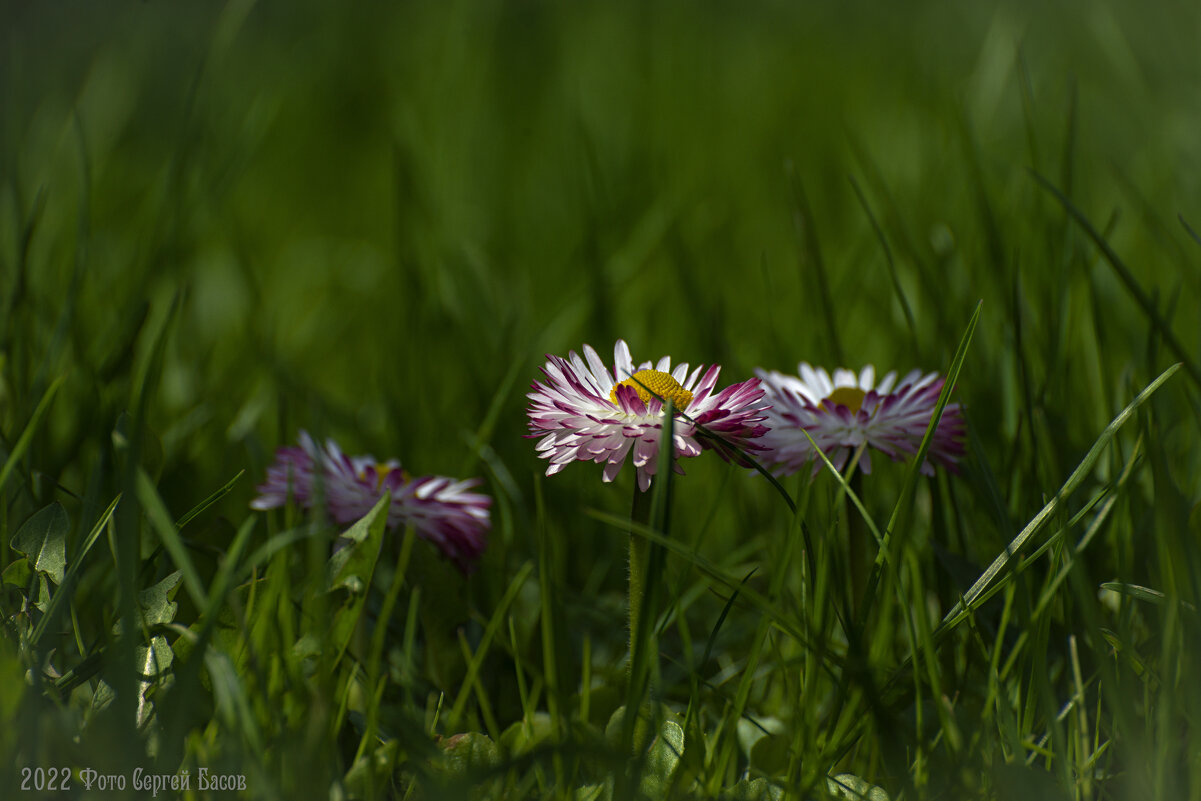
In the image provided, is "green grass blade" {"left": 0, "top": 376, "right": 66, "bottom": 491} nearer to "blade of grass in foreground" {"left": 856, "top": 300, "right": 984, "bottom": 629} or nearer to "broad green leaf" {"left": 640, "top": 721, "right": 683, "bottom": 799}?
"broad green leaf" {"left": 640, "top": 721, "right": 683, "bottom": 799}

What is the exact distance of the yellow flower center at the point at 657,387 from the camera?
817 millimetres

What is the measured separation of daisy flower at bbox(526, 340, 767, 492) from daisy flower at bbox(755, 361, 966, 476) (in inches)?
5.5

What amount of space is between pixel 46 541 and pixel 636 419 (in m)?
0.52

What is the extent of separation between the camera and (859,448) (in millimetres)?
901

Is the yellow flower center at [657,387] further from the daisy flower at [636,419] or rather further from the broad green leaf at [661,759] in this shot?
the broad green leaf at [661,759]

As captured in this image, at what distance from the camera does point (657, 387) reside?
82 cm

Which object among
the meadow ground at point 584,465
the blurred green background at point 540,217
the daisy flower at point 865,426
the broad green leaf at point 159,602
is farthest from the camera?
the blurred green background at point 540,217

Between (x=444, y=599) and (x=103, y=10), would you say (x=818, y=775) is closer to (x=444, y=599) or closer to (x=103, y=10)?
(x=444, y=599)

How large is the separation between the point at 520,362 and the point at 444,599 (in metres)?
0.33

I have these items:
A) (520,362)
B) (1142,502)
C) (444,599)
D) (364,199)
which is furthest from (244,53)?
(1142,502)

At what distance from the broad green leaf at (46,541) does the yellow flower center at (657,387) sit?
490mm

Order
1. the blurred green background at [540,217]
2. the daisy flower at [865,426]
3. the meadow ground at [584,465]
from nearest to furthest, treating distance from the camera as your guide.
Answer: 1. the meadow ground at [584,465]
2. the daisy flower at [865,426]
3. the blurred green background at [540,217]

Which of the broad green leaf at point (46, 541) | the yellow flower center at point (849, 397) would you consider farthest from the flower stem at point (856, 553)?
the broad green leaf at point (46, 541)

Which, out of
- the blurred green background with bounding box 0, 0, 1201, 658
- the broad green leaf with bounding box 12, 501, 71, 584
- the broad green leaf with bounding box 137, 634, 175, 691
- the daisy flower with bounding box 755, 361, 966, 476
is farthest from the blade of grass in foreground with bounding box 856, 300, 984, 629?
the broad green leaf with bounding box 12, 501, 71, 584
